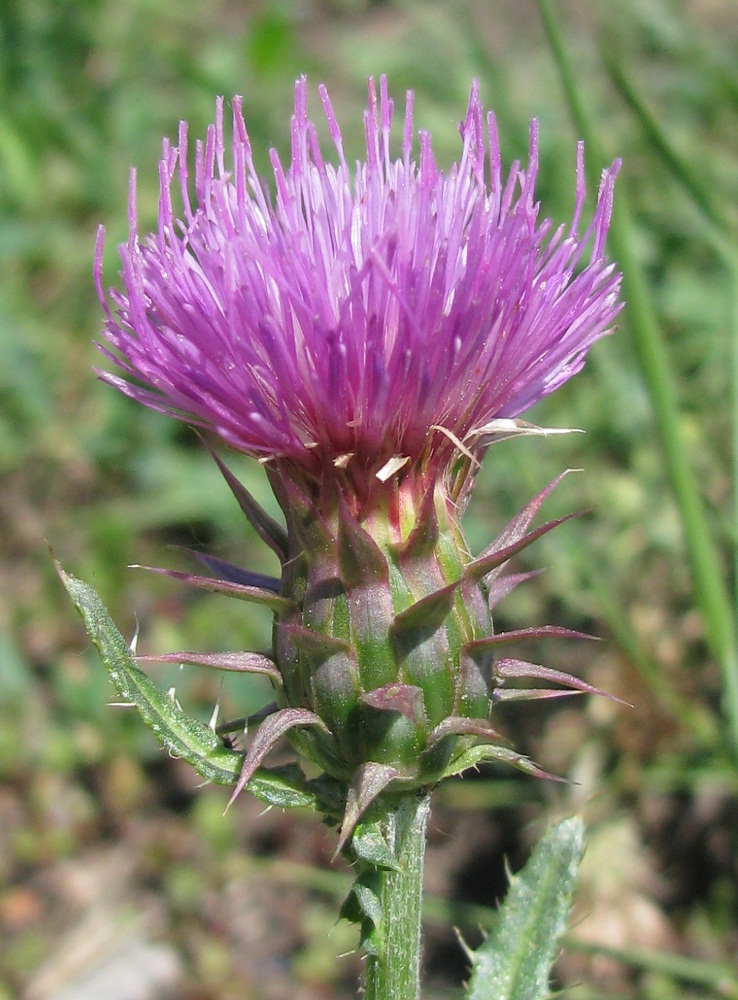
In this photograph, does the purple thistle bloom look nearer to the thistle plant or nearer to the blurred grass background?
the thistle plant

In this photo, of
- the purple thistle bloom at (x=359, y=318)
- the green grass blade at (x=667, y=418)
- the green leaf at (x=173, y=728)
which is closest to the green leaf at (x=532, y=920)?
the green leaf at (x=173, y=728)

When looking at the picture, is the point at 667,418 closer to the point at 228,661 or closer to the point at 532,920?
the point at 532,920

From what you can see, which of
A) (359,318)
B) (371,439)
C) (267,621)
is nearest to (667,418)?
(371,439)

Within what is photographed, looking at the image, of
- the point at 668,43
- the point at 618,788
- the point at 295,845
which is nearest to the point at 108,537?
the point at 295,845

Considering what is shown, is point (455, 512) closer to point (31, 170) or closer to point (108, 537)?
point (108, 537)

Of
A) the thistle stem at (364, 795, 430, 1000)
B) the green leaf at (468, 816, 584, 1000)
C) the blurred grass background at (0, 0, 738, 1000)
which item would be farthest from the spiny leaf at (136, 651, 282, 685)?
the blurred grass background at (0, 0, 738, 1000)

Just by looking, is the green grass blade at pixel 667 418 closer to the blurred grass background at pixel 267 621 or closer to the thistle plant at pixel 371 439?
the blurred grass background at pixel 267 621
